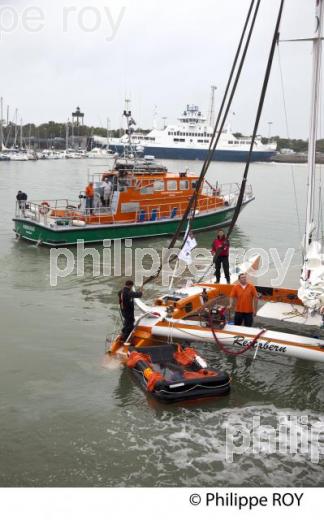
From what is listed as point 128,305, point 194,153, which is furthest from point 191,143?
point 128,305

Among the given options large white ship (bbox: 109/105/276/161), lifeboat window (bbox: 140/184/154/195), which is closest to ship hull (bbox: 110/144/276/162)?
large white ship (bbox: 109/105/276/161)

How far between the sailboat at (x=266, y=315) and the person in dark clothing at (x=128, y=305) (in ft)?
0.60

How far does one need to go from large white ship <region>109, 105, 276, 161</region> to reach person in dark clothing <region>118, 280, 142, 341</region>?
9836cm

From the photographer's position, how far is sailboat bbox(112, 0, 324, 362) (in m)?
9.28

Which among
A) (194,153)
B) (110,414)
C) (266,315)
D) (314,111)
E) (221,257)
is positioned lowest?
(110,414)

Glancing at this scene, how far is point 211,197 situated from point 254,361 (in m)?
14.6

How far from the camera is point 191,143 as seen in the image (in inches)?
4220

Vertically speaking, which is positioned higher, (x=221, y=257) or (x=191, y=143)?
(x=191, y=143)

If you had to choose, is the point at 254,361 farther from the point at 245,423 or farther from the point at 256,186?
the point at 256,186

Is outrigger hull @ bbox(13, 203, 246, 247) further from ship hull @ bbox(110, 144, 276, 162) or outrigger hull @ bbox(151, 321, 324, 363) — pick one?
ship hull @ bbox(110, 144, 276, 162)

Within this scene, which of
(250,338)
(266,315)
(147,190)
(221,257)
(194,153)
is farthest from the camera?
(194,153)

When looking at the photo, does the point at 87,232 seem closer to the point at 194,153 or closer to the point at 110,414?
the point at 110,414

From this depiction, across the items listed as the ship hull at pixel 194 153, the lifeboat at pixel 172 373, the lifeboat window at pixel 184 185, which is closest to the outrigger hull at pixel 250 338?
the lifeboat at pixel 172 373

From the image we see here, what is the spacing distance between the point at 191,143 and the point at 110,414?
103 meters
